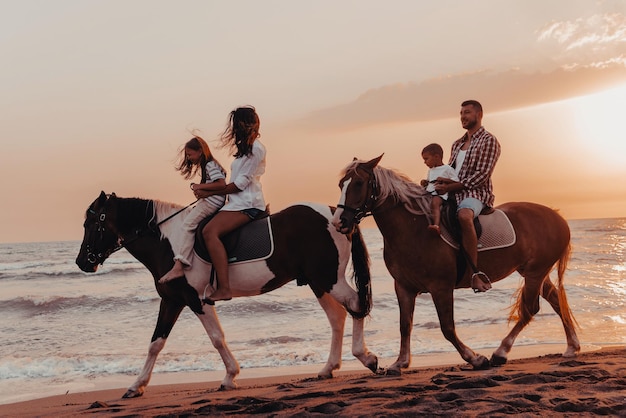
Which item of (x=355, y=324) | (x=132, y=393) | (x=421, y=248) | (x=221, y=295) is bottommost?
(x=132, y=393)

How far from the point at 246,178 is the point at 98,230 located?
5.39 ft

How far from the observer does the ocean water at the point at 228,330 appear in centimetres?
984

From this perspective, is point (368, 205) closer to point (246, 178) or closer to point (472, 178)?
point (472, 178)

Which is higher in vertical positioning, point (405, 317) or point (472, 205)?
point (472, 205)

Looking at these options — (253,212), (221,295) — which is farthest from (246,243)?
(221,295)

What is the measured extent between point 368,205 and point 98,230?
9.39ft

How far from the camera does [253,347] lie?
37.5ft

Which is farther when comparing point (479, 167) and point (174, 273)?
point (174, 273)

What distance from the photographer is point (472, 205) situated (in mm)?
6715

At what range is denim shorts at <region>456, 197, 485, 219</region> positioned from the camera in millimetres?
6695


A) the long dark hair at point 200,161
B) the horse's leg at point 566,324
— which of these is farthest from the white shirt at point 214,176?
Result: the horse's leg at point 566,324

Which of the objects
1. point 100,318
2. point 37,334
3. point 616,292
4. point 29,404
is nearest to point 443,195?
point 29,404

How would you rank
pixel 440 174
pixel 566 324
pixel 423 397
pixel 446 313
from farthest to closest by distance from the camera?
pixel 566 324 < pixel 440 174 < pixel 446 313 < pixel 423 397

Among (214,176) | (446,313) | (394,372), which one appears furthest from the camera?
(214,176)
